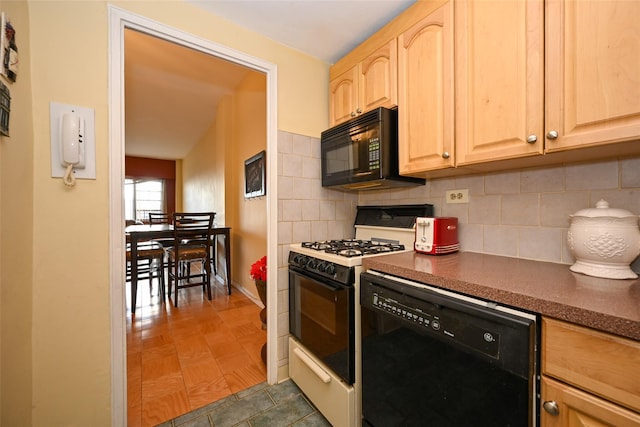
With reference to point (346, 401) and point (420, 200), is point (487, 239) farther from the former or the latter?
point (346, 401)

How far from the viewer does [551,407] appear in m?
0.66

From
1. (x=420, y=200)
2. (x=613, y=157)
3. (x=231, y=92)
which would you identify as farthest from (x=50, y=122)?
(x=231, y=92)

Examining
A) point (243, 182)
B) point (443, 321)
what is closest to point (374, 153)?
point (443, 321)

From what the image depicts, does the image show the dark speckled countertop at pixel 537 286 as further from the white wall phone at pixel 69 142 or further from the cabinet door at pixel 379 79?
the white wall phone at pixel 69 142

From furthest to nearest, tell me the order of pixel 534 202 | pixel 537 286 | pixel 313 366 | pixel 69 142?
1. pixel 313 366
2. pixel 534 202
3. pixel 69 142
4. pixel 537 286

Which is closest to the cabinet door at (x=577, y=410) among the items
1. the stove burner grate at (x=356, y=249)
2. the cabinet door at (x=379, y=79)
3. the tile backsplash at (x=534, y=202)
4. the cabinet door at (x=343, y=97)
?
the tile backsplash at (x=534, y=202)

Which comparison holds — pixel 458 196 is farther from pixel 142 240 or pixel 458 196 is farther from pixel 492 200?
pixel 142 240

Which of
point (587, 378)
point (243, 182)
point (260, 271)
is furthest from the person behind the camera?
point (243, 182)

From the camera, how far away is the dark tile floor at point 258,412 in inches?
52.9

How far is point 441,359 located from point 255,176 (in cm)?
251

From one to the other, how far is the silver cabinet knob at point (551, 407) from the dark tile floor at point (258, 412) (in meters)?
1.06

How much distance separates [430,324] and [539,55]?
1024mm

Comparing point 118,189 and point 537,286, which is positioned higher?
point 118,189

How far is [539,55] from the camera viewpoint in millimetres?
900
